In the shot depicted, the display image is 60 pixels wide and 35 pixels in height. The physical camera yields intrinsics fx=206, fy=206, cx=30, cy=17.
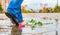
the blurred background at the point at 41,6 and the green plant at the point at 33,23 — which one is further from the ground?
the blurred background at the point at 41,6

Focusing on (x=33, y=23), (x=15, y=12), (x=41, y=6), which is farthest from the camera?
(x=41, y=6)

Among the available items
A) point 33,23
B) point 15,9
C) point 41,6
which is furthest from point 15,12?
point 41,6

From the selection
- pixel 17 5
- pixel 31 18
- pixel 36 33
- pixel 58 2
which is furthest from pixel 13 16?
pixel 58 2

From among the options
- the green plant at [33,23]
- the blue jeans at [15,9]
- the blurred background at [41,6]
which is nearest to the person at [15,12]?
the blue jeans at [15,9]

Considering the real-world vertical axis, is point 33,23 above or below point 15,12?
below

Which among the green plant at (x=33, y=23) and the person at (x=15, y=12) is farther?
the green plant at (x=33, y=23)

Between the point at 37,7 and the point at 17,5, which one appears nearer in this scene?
the point at 17,5

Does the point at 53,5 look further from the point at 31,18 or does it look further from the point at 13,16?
the point at 13,16

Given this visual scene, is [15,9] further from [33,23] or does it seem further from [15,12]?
[33,23]

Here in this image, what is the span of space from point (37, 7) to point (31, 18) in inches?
8.2

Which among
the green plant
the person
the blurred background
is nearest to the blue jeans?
the person

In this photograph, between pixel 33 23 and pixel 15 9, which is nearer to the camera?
pixel 15 9

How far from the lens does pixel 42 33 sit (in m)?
2.96

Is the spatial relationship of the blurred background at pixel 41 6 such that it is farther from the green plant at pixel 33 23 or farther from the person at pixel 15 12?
the person at pixel 15 12
